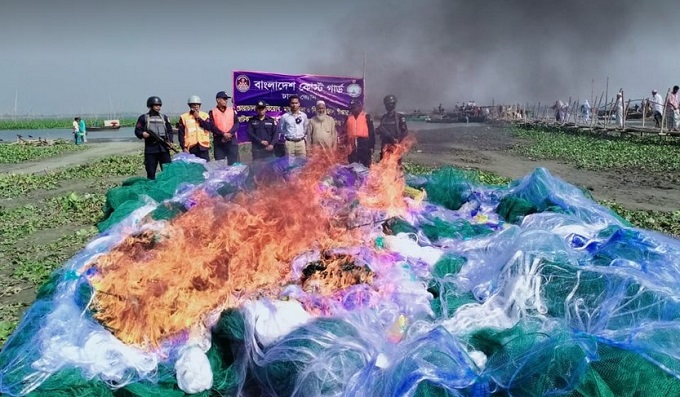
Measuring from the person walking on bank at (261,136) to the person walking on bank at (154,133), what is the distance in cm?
171

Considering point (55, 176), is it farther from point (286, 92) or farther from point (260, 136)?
point (260, 136)

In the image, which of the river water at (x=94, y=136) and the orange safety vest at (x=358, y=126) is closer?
the orange safety vest at (x=358, y=126)

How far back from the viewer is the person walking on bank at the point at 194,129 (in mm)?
9430

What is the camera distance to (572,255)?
3996 millimetres

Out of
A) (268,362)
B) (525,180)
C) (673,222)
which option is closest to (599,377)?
(268,362)

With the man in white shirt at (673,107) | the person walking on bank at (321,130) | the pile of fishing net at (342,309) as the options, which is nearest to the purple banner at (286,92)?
the person walking on bank at (321,130)

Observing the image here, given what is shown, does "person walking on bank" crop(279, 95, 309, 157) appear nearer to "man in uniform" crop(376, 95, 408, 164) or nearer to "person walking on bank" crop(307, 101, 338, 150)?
"person walking on bank" crop(307, 101, 338, 150)

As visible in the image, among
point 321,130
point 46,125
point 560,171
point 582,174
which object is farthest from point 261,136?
point 46,125

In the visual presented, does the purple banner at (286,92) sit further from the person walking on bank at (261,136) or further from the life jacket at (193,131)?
the life jacket at (193,131)

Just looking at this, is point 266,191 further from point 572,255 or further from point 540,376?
point 540,376

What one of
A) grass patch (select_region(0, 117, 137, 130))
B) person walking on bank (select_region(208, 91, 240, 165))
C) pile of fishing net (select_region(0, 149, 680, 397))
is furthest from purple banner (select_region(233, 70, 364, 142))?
grass patch (select_region(0, 117, 137, 130))

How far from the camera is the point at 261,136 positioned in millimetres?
10117

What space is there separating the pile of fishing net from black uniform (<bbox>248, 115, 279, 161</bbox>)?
4.82 m

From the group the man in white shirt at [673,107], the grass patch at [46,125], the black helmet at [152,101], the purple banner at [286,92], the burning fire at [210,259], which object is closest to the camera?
the burning fire at [210,259]
